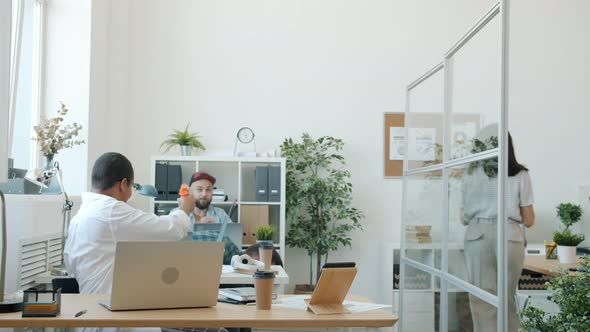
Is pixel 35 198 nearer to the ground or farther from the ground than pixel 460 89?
nearer to the ground

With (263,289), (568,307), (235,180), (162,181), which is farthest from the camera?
(235,180)

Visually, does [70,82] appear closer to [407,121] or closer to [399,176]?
[407,121]

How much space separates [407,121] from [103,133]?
2.65 metres

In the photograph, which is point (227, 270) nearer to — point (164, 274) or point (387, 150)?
point (164, 274)

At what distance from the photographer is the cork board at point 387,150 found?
6191 mm

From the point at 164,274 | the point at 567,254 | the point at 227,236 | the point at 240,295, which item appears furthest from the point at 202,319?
the point at 567,254

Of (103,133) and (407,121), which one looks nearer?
(407,121)

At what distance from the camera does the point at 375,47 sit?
6297mm

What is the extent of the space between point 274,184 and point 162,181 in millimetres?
986

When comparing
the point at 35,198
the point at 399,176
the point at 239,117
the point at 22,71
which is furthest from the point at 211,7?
the point at 35,198

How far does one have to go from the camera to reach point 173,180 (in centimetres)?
564

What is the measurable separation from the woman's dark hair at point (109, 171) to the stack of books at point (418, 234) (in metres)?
2.00

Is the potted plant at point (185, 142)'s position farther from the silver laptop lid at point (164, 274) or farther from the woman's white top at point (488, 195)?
the silver laptop lid at point (164, 274)

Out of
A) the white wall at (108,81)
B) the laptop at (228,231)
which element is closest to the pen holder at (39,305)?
the laptop at (228,231)
